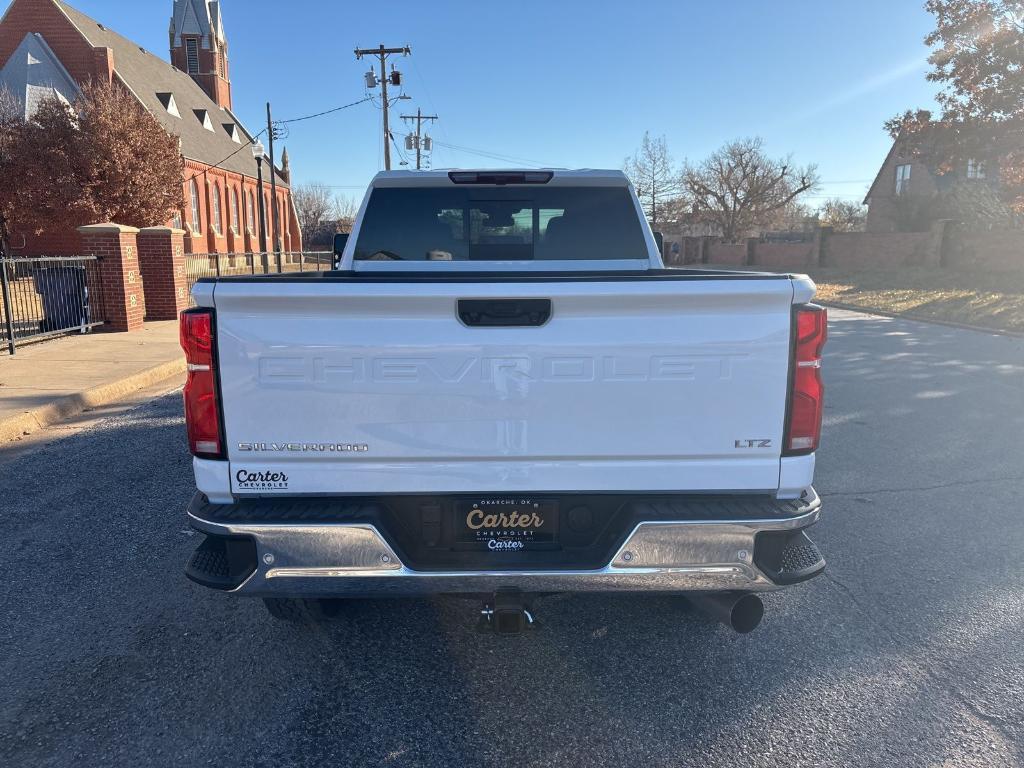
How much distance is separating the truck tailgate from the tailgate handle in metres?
0.03

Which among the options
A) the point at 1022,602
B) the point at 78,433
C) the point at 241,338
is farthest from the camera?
the point at 78,433

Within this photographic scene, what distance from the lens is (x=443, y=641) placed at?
343 cm

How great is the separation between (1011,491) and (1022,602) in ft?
7.21

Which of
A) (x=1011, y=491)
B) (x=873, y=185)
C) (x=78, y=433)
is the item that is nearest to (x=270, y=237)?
(x=873, y=185)

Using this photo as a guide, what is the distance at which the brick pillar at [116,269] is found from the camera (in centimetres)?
1427

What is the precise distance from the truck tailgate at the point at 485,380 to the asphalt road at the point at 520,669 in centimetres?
94

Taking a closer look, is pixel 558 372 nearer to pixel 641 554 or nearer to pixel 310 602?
pixel 641 554

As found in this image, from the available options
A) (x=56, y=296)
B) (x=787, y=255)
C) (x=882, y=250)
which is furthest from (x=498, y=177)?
(x=787, y=255)

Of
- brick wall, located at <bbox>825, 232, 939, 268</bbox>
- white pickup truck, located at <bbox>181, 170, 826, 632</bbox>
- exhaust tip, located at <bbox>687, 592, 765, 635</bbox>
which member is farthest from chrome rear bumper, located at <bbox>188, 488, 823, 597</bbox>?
brick wall, located at <bbox>825, 232, 939, 268</bbox>

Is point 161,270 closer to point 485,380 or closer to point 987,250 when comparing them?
point 485,380

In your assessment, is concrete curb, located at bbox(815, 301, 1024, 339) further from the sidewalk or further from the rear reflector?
the sidewalk

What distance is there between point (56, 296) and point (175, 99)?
38.6m

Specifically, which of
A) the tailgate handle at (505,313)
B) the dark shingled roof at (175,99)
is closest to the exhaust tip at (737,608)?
the tailgate handle at (505,313)

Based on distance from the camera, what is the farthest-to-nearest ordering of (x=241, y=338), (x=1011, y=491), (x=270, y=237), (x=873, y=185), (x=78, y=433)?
(x=270, y=237)
(x=873, y=185)
(x=78, y=433)
(x=1011, y=491)
(x=241, y=338)
